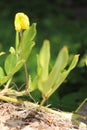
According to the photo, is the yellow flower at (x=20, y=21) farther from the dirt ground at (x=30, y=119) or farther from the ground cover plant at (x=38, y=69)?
the dirt ground at (x=30, y=119)

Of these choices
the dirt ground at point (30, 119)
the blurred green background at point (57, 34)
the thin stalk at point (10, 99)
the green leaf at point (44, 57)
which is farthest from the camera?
the blurred green background at point (57, 34)

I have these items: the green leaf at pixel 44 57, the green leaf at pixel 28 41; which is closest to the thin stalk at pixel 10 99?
the green leaf at pixel 28 41

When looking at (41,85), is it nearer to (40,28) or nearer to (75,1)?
(40,28)

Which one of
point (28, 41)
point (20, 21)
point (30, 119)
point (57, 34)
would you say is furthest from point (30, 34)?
point (57, 34)

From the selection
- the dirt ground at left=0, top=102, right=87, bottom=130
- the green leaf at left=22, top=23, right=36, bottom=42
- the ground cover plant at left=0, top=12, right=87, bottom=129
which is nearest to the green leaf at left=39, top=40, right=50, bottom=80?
the ground cover plant at left=0, top=12, right=87, bottom=129

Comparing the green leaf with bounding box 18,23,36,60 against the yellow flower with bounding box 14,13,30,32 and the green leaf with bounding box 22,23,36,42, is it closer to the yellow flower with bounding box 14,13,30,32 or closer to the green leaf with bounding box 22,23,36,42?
the green leaf with bounding box 22,23,36,42

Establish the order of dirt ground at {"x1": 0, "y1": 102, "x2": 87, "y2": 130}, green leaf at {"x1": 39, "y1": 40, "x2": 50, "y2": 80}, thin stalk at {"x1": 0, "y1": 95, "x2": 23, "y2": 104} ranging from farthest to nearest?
thin stalk at {"x1": 0, "y1": 95, "x2": 23, "y2": 104} → dirt ground at {"x1": 0, "y1": 102, "x2": 87, "y2": 130} → green leaf at {"x1": 39, "y1": 40, "x2": 50, "y2": 80}

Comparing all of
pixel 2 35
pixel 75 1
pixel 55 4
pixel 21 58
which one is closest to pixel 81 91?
pixel 21 58

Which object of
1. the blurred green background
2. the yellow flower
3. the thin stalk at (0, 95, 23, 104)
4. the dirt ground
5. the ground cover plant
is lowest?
the blurred green background
